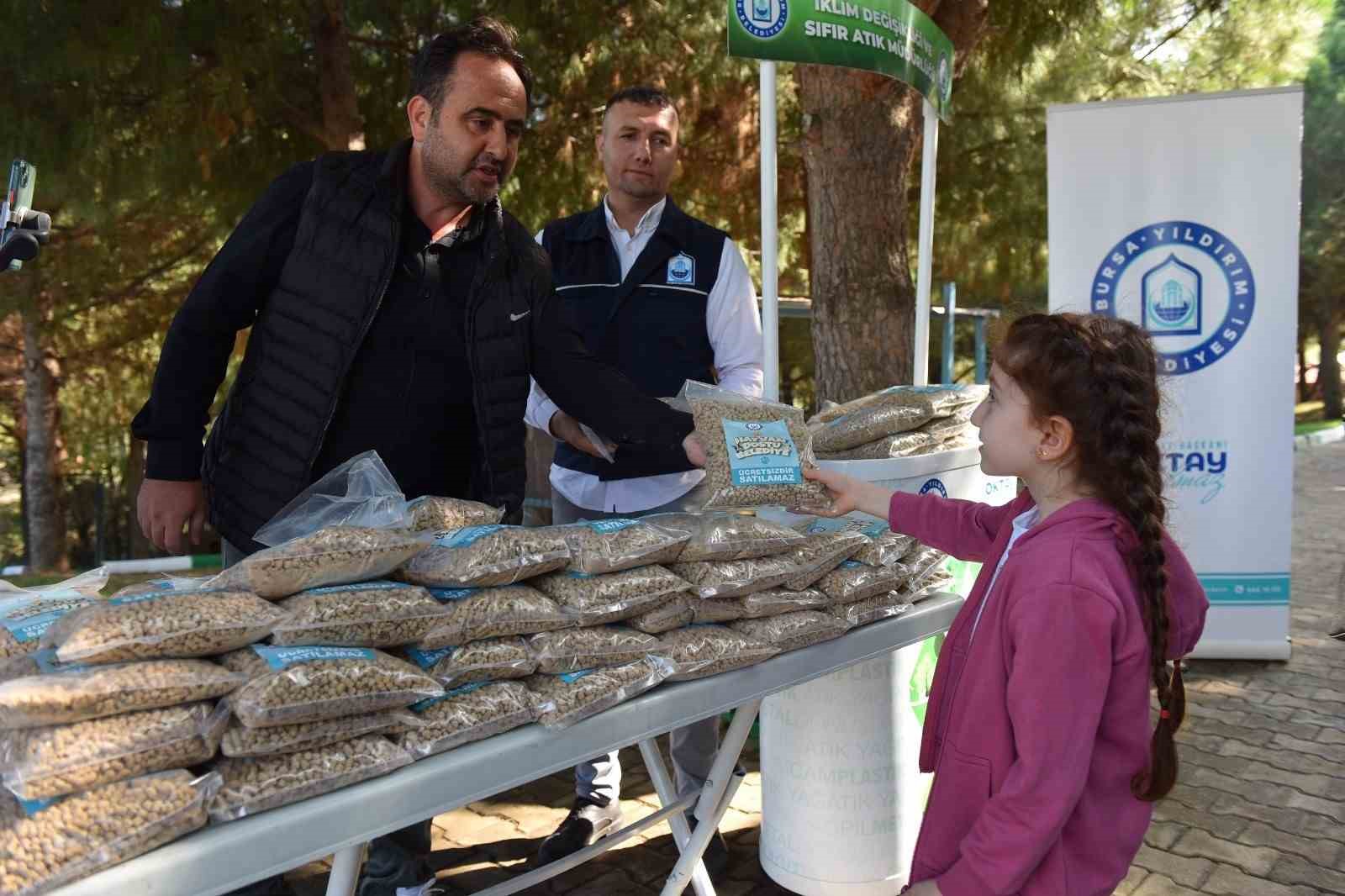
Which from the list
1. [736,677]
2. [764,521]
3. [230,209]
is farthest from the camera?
[230,209]

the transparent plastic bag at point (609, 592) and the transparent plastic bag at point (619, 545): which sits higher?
the transparent plastic bag at point (619, 545)

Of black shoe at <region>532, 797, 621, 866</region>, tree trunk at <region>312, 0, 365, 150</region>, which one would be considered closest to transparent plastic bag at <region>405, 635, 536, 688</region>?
black shoe at <region>532, 797, 621, 866</region>

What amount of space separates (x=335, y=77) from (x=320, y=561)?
4618 millimetres

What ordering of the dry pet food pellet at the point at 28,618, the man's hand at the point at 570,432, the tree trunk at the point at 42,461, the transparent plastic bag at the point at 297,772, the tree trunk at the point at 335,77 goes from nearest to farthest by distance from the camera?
the transparent plastic bag at the point at 297,772 < the dry pet food pellet at the point at 28,618 < the man's hand at the point at 570,432 < the tree trunk at the point at 335,77 < the tree trunk at the point at 42,461

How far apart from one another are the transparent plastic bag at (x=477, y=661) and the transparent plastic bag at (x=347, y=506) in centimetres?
20

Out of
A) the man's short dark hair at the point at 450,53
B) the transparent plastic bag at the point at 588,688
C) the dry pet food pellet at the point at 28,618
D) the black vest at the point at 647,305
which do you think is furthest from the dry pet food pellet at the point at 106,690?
the black vest at the point at 647,305

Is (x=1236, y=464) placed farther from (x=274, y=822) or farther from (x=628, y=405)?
(x=274, y=822)

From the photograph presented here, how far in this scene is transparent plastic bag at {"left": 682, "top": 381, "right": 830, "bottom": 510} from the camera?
6.07 ft

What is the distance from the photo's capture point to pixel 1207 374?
14.4 feet

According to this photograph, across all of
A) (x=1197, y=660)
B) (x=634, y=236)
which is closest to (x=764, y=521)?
(x=634, y=236)

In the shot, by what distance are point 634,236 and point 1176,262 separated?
254cm

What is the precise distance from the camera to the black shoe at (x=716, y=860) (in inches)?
108

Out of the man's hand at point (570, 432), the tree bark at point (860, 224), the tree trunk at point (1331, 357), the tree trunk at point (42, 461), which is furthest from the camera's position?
the tree trunk at point (1331, 357)

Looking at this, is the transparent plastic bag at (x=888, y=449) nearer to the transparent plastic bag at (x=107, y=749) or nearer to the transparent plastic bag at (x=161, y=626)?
the transparent plastic bag at (x=161, y=626)
